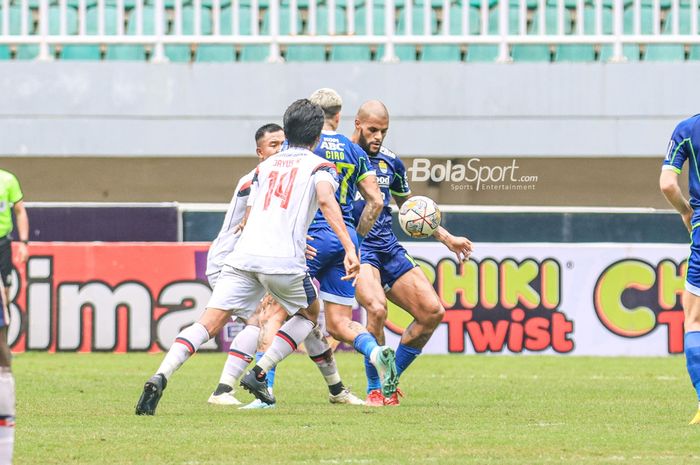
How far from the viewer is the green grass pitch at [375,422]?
21.6ft

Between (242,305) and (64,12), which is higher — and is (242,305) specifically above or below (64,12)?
below

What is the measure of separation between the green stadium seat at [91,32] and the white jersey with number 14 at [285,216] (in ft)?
44.2

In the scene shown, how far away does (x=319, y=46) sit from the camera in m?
21.5

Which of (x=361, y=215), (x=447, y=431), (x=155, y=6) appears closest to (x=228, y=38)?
(x=155, y=6)

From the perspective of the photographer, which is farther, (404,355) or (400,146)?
(400,146)

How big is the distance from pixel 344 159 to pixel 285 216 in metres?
1.01

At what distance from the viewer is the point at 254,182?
28.8 feet

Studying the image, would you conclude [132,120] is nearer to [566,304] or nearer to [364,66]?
[364,66]

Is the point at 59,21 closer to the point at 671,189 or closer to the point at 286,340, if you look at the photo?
the point at 286,340

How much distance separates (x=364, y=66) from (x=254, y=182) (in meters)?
12.1

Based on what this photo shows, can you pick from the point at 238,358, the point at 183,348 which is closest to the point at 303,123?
the point at 183,348

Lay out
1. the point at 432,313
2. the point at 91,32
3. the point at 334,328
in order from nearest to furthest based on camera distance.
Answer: the point at 334,328 → the point at 432,313 → the point at 91,32

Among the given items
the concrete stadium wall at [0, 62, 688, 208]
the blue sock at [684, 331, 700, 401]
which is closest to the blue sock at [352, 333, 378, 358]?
the blue sock at [684, 331, 700, 401]

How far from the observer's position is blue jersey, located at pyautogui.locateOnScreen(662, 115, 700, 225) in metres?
8.05
